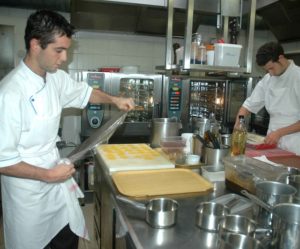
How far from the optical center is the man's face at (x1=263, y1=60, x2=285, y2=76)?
2.23m

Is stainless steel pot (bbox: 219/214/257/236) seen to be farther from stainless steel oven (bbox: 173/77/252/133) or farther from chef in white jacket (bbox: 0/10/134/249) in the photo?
stainless steel oven (bbox: 173/77/252/133)

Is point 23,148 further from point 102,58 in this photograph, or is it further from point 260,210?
point 102,58

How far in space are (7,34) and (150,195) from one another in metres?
2.84

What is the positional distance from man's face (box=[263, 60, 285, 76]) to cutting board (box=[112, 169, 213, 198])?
1226 millimetres

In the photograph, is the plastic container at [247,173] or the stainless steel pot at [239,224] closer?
the stainless steel pot at [239,224]

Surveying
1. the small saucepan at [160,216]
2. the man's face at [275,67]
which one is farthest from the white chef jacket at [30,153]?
the man's face at [275,67]

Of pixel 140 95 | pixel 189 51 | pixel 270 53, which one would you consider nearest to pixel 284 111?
pixel 270 53

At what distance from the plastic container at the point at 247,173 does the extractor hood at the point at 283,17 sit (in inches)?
85.0

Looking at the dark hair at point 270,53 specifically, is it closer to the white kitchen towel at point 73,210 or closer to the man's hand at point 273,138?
the man's hand at point 273,138

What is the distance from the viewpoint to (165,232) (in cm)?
94

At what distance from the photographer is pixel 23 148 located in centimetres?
137

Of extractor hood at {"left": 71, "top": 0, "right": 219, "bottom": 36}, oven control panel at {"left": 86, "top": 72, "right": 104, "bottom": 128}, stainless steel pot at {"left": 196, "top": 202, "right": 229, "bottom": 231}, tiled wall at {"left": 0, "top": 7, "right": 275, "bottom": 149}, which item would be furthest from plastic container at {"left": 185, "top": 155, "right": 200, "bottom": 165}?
tiled wall at {"left": 0, "top": 7, "right": 275, "bottom": 149}

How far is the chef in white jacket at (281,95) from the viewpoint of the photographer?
7.06 feet

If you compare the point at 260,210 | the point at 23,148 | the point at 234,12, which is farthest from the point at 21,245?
the point at 234,12
